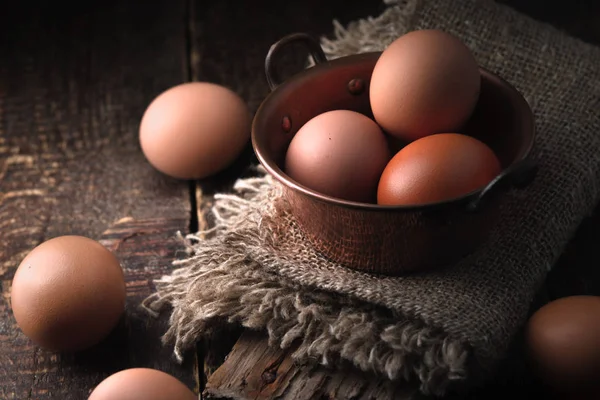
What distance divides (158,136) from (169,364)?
1.13 ft

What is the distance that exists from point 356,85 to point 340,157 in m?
0.19

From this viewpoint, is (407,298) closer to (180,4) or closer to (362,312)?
(362,312)

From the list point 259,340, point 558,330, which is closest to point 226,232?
point 259,340

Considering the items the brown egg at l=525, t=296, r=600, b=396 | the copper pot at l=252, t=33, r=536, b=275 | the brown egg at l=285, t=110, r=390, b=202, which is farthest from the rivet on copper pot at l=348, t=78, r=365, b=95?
the brown egg at l=525, t=296, r=600, b=396

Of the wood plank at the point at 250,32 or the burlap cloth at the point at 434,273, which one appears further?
the wood plank at the point at 250,32

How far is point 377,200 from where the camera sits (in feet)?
3.10

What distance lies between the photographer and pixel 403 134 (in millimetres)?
Result: 982

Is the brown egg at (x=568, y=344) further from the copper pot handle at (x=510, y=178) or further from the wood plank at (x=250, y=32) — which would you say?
the wood plank at (x=250, y=32)

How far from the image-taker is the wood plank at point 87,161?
3.27 feet

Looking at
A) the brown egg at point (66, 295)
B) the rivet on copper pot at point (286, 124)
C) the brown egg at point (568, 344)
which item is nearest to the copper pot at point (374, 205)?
the rivet on copper pot at point (286, 124)

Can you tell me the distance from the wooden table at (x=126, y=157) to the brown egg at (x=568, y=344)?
165 millimetres

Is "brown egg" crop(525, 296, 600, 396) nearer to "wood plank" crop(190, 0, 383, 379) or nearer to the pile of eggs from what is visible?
the pile of eggs

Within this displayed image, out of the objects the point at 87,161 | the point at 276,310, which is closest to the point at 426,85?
the point at 276,310

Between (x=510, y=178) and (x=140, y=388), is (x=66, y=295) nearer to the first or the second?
(x=140, y=388)
